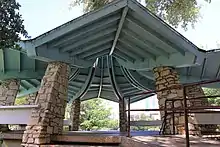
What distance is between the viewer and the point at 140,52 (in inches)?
298

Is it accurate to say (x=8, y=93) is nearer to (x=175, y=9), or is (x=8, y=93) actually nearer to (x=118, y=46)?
(x=118, y=46)

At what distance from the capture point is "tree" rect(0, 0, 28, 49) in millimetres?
4145

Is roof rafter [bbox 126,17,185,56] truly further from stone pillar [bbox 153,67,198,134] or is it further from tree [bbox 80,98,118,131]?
tree [bbox 80,98,118,131]

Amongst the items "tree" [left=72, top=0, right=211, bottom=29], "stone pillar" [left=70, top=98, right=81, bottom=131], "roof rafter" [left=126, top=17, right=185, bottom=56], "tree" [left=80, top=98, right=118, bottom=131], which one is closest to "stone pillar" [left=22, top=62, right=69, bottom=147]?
"roof rafter" [left=126, top=17, right=185, bottom=56]

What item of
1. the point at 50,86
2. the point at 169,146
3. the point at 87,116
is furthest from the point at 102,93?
the point at 169,146

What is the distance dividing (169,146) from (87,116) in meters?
16.4

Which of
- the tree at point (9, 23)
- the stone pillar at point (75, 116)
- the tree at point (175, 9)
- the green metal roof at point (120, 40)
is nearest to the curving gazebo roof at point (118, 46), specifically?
the green metal roof at point (120, 40)

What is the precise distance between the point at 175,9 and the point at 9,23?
936cm

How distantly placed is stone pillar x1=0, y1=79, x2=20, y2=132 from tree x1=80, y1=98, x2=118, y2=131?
29.9 ft

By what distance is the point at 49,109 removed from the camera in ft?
20.3

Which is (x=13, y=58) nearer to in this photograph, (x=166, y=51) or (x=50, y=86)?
(x=50, y=86)

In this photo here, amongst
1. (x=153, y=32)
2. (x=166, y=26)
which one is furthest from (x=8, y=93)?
(x=166, y=26)

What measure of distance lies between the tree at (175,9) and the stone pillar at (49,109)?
5893 mm

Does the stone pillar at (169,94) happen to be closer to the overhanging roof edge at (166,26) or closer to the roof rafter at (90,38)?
the overhanging roof edge at (166,26)
